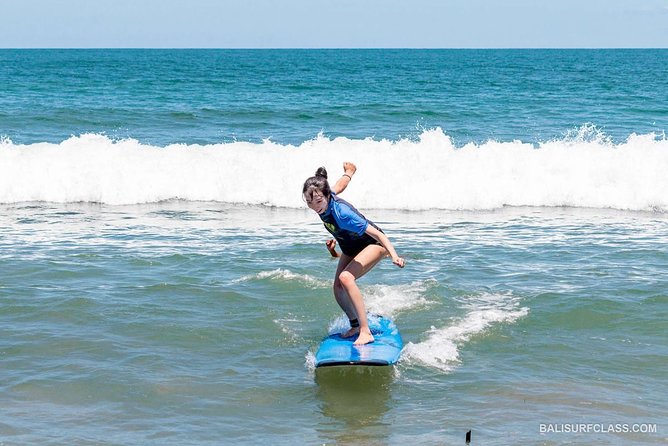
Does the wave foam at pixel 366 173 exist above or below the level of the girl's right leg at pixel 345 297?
above

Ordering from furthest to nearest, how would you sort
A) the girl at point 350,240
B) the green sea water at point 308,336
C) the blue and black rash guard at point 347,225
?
the blue and black rash guard at point 347,225, the girl at point 350,240, the green sea water at point 308,336

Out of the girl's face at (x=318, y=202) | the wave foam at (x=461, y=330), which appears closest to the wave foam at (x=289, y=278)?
the wave foam at (x=461, y=330)

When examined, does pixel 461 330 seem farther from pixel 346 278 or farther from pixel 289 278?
pixel 289 278

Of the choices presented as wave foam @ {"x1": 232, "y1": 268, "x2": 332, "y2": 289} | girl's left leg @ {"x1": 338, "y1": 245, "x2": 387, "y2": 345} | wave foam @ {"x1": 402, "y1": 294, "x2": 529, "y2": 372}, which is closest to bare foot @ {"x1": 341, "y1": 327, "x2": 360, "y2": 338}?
girl's left leg @ {"x1": 338, "y1": 245, "x2": 387, "y2": 345}

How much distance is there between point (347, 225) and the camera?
8.04 meters

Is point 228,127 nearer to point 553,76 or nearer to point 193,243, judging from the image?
point 193,243

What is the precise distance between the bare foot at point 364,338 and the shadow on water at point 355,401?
0.75 ft

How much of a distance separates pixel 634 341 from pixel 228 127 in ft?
69.0

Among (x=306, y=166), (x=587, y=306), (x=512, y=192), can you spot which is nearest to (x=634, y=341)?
(x=587, y=306)

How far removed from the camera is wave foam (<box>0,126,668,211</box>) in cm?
1714

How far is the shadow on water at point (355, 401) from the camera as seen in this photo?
671cm

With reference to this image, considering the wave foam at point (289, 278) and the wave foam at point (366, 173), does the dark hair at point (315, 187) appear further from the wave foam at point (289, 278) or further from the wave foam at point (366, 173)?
the wave foam at point (366, 173)

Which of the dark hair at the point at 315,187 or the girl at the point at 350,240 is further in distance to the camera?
the girl at the point at 350,240

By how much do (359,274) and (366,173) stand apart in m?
10.8
